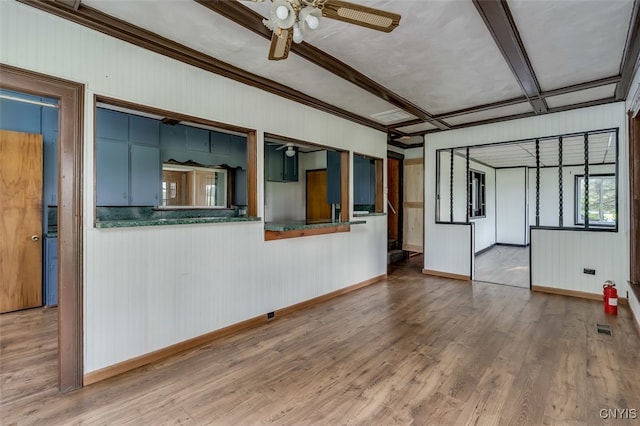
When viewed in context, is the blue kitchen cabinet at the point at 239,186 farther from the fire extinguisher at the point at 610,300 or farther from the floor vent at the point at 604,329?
the fire extinguisher at the point at 610,300

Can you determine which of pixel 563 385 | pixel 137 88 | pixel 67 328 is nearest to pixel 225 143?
pixel 137 88

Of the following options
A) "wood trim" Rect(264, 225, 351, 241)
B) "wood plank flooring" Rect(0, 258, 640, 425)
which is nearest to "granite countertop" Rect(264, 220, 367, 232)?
"wood trim" Rect(264, 225, 351, 241)

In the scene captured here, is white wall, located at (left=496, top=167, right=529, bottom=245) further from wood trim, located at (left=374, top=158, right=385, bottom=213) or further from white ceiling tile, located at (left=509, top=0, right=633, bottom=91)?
white ceiling tile, located at (left=509, top=0, right=633, bottom=91)

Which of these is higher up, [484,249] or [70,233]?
[70,233]

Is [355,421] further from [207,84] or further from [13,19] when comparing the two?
[13,19]

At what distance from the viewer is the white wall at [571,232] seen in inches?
152

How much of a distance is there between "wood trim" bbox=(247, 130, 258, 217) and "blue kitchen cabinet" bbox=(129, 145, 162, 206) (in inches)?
85.5

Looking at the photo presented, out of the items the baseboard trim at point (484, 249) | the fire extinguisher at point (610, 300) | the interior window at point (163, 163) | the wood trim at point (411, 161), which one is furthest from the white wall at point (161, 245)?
the baseboard trim at point (484, 249)

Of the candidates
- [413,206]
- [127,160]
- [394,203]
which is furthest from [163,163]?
[413,206]

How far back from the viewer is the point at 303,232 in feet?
12.3

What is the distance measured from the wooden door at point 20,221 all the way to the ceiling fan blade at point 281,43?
358 cm

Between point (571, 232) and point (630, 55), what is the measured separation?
2.41 meters

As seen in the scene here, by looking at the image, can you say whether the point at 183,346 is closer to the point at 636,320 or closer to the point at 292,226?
the point at 292,226

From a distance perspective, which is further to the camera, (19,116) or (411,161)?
(411,161)
